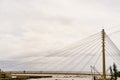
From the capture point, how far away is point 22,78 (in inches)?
5536

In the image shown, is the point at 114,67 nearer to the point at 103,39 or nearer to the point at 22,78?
the point at 103,39

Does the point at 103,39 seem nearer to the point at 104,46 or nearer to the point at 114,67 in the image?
the point at 104,46

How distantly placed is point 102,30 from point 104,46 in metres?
2.39

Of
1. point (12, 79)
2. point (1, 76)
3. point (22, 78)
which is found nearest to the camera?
point (1, 76)

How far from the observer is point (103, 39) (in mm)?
36375

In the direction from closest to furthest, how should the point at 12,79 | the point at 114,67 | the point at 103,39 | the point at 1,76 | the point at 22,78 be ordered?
the point at 103,39 → the point at 114,67 → the point at 1,76 → the point at 12,79 → the point at 22,78

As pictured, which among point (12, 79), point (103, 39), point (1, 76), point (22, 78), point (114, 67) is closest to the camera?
point (103, 39)

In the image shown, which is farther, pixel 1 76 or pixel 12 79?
pixel 12 79

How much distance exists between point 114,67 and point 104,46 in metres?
26.5

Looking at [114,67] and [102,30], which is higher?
[102,30]

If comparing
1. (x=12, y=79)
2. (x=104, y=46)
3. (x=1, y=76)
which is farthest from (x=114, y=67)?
(x=12, y=79)

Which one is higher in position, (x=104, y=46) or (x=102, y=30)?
(x=102, y=30)

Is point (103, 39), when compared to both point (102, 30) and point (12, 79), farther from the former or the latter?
point (12, 79)

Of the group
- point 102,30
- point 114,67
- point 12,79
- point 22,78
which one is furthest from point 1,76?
point 102,30
